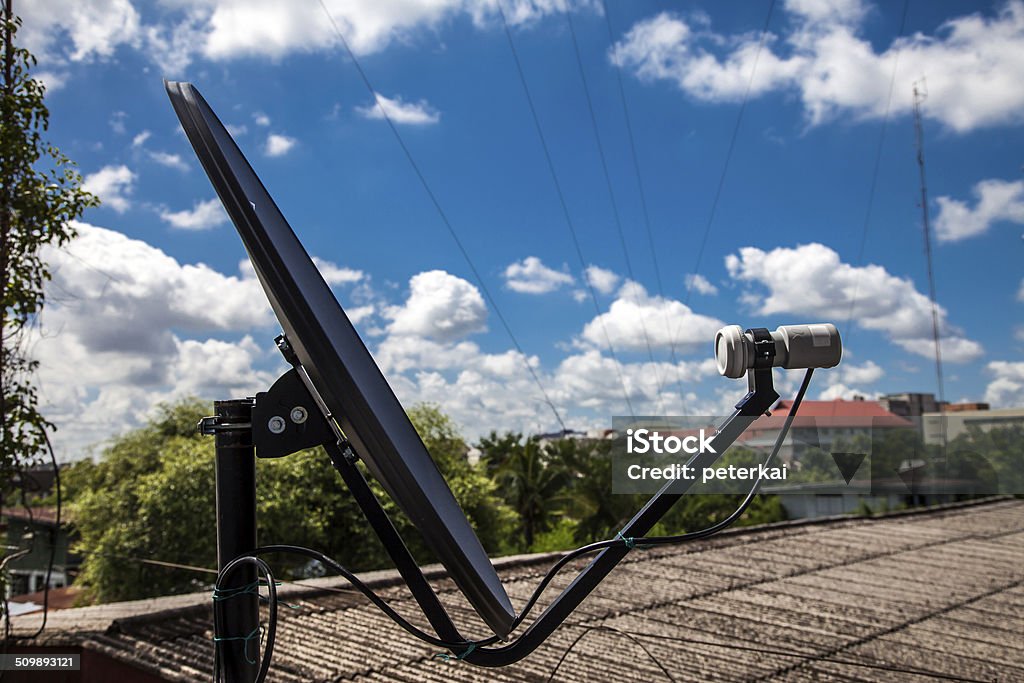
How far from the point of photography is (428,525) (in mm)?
1444

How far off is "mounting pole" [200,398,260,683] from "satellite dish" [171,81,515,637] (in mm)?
208

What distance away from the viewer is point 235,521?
64.0 inches

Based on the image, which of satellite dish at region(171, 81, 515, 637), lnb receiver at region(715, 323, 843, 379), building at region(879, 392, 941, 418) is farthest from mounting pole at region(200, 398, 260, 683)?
building at region(879, 392, 941, 418)

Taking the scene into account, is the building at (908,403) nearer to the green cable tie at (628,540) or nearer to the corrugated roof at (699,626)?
the corrugated roof at (699,626)

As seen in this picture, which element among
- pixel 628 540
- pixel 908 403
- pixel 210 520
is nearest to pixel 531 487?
pixel 210 520

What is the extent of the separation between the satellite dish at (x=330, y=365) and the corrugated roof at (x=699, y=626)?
0.75 m

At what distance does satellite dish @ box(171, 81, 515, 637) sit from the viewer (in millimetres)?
1405

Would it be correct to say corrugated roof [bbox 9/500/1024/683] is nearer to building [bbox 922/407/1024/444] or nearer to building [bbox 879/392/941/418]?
building [bbox 922/407/1024/444]

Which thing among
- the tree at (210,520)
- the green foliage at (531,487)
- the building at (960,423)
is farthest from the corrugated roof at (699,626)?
the green foliage at (531,487)

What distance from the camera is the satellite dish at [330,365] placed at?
1.41 metres

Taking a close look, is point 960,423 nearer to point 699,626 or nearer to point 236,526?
point 699,626

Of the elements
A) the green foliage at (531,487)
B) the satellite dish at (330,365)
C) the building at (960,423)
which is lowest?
the green foliage at (531,487)

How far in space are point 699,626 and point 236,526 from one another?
2965 millimetres

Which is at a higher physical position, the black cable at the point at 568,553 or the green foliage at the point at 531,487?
the black cable at the point at 568,553
